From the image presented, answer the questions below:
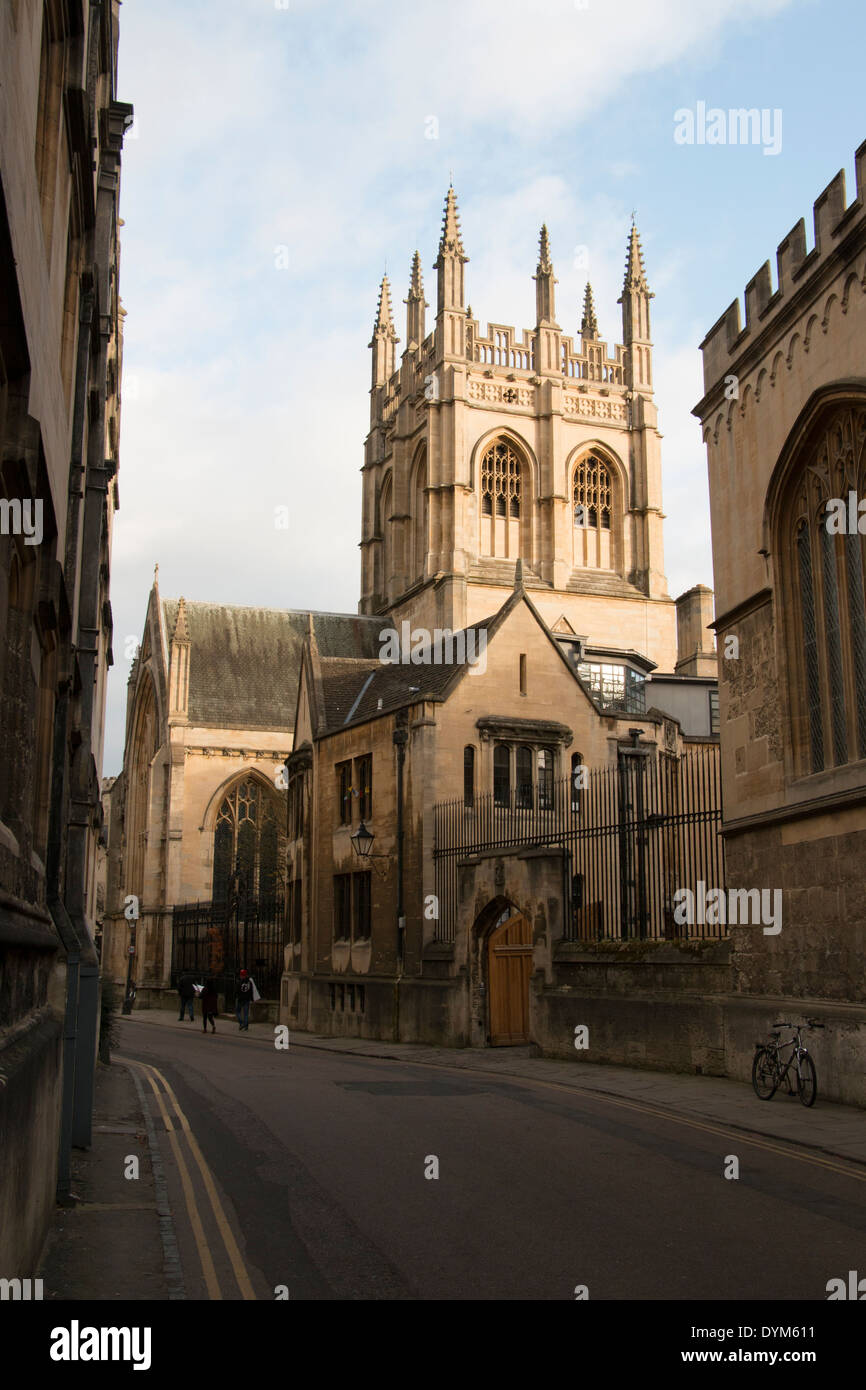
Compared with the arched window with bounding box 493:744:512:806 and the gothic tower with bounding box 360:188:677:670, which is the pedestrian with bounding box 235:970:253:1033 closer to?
the arched window with bounding box 493:744:512:806

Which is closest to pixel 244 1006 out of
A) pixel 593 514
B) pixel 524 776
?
pixel 524 776

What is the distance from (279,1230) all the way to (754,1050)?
954cm

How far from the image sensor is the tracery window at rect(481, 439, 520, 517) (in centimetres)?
6775

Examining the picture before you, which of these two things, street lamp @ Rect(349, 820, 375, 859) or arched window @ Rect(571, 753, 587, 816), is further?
street lamp @ Rect(349, 820, 375, 859)

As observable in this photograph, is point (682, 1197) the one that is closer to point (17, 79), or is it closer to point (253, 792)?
point (17, 79)

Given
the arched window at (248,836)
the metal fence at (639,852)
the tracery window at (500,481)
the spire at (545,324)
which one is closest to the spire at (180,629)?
the arched window at (248,836)

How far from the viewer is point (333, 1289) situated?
22.4 feet

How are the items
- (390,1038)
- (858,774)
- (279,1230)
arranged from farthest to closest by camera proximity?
(390,1038) < (858,774) < (279,1230)

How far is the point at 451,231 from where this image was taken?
228 feet

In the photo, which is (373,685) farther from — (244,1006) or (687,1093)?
(687,1093)

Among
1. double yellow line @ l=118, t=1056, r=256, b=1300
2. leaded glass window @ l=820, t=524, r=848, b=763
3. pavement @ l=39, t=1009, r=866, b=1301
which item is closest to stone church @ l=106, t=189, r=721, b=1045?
pavement @ l=39, t=1009, r=866, b=1301

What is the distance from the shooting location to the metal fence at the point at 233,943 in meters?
40.3

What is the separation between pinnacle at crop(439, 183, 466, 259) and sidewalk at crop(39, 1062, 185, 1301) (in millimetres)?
62793

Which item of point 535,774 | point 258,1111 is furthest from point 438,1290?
point 535,774
